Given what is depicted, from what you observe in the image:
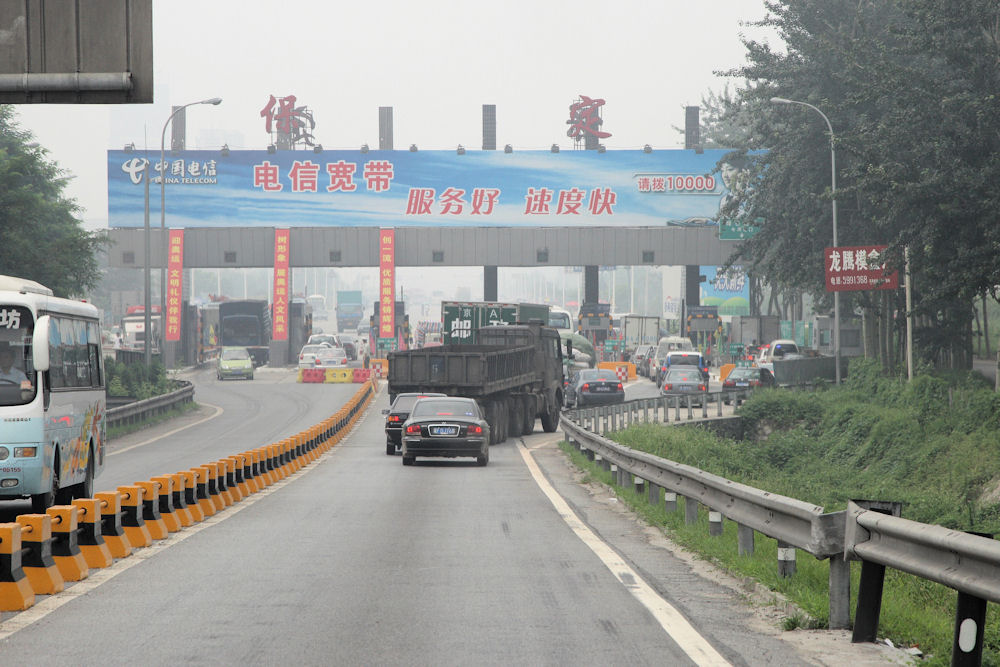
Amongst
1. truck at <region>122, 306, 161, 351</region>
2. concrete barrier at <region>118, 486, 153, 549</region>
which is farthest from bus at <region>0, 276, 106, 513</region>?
truck at <region>122, 306, 161, 351</region>

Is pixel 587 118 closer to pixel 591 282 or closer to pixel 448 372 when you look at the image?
pixel 591 282

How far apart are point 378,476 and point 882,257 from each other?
16979mm

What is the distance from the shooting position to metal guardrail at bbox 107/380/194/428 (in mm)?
37938

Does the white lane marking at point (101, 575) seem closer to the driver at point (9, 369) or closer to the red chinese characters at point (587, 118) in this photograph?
the driver at point (9, 369)

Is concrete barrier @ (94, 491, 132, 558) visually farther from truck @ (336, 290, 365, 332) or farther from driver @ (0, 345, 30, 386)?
truck @ (336, 290, 365, 332)

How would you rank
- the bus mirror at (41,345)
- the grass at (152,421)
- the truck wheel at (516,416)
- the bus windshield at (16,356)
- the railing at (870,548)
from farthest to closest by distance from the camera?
the grass at (152,421) < the truck wheel at (516,416) < the bus windshield at (16,356) < the bus mirror at (41,345) < the railing at (870,548)

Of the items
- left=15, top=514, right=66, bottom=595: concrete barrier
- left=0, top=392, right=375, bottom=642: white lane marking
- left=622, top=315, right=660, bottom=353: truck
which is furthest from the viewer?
left=622, top=315, right=660, bottom=353: truck

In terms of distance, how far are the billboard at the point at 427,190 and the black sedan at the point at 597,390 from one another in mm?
35064

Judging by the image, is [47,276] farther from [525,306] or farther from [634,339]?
[634,339]

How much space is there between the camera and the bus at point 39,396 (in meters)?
14.4

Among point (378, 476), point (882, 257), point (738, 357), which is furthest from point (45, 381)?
point (738, 357)

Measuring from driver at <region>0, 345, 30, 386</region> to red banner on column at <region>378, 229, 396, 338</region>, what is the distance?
63.9 meters

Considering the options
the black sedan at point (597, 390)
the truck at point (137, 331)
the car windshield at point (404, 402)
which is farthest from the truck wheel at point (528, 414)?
the truck at point (137, 331)

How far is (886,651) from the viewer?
7.64 meters
